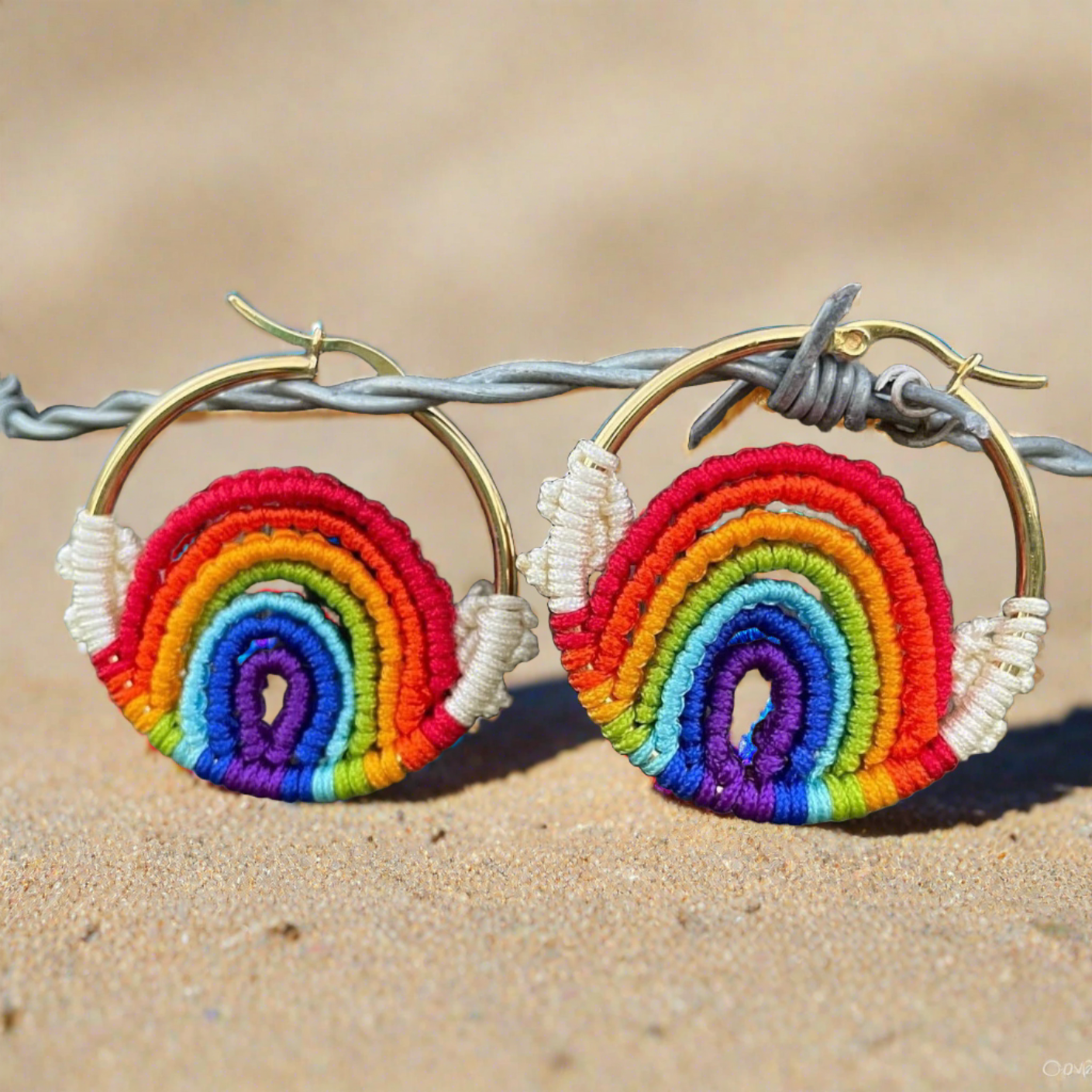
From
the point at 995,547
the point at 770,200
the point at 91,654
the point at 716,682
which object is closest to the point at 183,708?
the point at 91,654

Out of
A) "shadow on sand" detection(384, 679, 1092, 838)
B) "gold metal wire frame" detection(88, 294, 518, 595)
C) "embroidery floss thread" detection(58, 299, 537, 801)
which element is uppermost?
"gold metal wire frame" detection(88, 294, 518, 595)

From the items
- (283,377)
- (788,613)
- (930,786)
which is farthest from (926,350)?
(283,377)

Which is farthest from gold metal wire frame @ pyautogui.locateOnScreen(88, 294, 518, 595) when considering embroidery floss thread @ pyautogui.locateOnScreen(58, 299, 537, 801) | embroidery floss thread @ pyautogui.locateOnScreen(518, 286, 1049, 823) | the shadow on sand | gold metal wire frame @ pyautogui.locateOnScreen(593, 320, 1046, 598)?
the shadow on sand

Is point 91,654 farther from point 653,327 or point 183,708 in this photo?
point 653,327

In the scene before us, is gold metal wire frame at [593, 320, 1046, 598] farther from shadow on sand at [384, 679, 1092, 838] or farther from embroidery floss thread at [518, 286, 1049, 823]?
shadow on sand at [384, 679, 1092, 838]

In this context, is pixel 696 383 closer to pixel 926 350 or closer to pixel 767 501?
pixel 767 501

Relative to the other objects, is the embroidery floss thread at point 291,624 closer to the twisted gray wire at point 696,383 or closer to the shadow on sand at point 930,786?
the twisted gray wire at point 696,383
